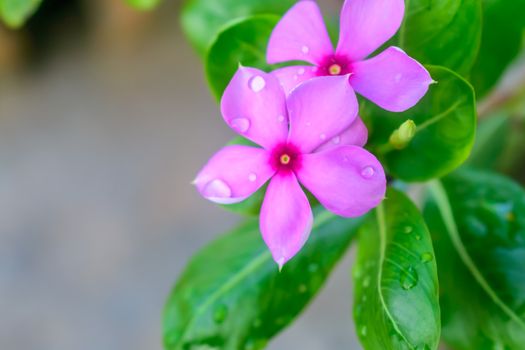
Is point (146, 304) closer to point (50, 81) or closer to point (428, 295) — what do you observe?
point (50, 81)

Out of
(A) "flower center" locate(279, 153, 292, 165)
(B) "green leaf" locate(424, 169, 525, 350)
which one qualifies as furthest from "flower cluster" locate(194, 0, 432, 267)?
(B) "green leaf" locate(424, 169, 525, 350)

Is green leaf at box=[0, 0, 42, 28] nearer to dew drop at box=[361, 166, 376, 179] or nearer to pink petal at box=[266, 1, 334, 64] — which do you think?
pink petal at box=[266, 1, 334, 64]

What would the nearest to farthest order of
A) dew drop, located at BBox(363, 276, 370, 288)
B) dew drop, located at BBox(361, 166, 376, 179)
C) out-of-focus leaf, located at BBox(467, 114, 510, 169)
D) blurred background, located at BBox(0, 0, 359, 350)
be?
dew drop, located at BBox(361, 166, 376, 179) → dew drop, located at BBox(363, 276, 370, 288) → out-of-focus leaf, located at BBox(467, 114, 510, 169) → blurred background, located at BBox(0, 0, 359, 350)

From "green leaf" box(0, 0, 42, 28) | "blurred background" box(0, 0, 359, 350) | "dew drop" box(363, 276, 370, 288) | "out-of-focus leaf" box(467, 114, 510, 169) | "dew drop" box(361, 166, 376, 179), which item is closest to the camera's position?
"dew drop" box(361, 166, 376, 179)

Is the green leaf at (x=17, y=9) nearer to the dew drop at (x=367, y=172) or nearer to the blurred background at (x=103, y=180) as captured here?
the dew drop at (x=367, y=172)

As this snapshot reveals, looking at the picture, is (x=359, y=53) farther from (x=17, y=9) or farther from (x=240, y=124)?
(x=17, y=9)

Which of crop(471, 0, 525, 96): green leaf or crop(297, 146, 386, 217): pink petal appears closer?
crop(297, 146, 386, 217): pink petal

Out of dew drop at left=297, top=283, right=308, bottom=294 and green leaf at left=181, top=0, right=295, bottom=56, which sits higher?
green leaf at left=181, top=0, right=295, bottom=56
